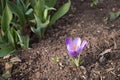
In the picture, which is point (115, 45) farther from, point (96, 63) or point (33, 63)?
point (33, 63)

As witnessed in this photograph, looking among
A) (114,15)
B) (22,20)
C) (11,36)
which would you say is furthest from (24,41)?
(114,15)

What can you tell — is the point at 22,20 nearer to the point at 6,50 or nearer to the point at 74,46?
the point at 6,50

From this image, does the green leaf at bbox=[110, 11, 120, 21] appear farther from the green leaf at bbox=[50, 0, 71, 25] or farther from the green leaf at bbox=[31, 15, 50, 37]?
the green leaf at bbox=[31, 15, 50, 37]

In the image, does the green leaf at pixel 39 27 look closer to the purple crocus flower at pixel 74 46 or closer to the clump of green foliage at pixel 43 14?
the clump of green foliage at pixel 43 14

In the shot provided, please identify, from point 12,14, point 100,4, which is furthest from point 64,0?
point 12,14

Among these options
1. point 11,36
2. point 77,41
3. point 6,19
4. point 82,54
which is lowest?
point 82,54
